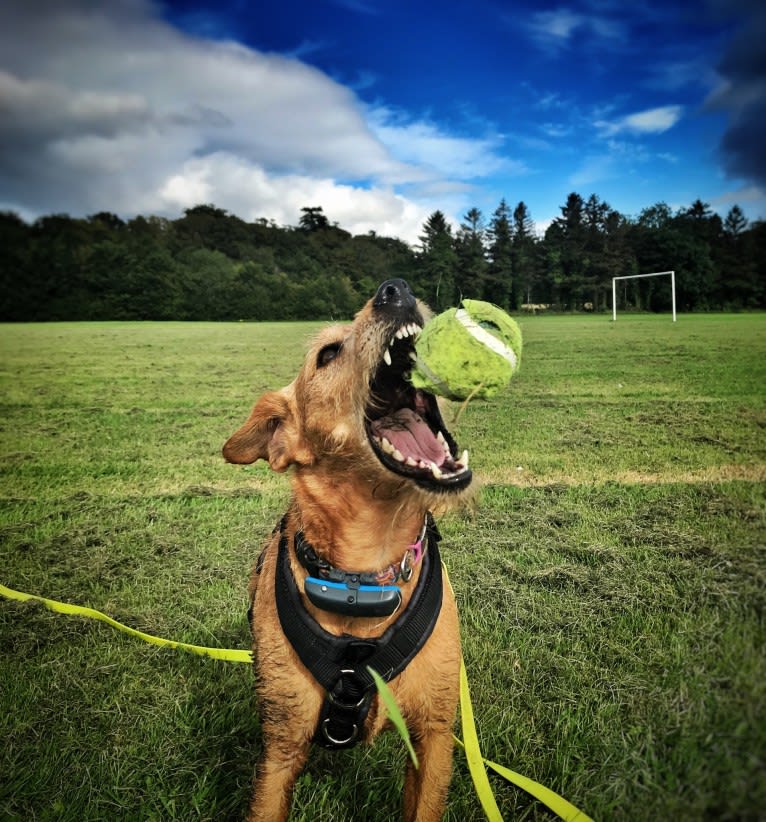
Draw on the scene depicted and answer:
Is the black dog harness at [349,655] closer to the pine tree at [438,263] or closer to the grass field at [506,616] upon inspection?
the grass field at [506,616]

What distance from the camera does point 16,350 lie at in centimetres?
1817

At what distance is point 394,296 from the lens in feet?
8.13

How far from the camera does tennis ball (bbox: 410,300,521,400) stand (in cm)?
173

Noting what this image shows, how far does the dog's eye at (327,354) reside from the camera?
270cm

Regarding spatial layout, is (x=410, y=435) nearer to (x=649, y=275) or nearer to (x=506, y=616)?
(x=506, y=616)

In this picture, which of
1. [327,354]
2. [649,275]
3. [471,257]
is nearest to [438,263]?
[471,257]

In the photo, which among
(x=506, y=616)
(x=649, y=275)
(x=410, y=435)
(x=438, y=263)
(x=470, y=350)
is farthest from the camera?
(x=649, y=275)

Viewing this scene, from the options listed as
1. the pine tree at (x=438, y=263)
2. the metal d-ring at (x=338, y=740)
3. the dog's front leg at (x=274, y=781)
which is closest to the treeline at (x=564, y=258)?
the pine tree at (x=438, y=263)

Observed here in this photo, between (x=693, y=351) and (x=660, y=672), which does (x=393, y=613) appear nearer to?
(x=660, y=672)

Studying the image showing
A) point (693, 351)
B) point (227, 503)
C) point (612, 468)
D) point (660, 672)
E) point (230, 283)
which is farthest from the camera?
point (230, 283)

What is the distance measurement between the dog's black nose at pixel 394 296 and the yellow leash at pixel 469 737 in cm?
172

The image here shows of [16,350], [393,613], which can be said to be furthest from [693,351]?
[16,350]

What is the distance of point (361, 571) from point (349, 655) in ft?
1.13

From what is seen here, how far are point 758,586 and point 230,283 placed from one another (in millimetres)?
46231
